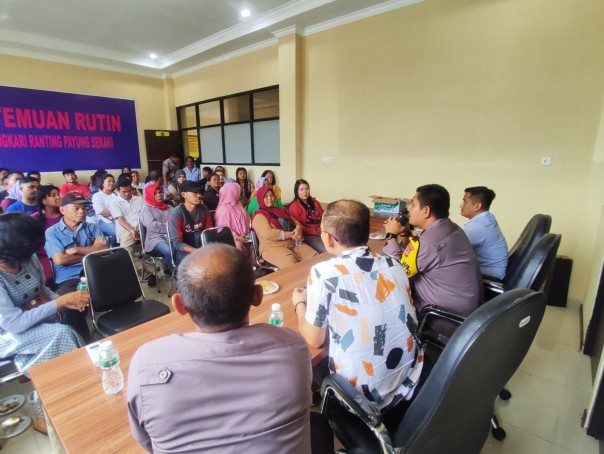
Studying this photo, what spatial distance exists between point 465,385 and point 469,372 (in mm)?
48

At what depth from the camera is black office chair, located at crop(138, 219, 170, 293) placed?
10.9 feet

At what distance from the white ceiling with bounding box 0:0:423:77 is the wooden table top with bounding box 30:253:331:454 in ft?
14.2

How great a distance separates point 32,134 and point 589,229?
8.61 meters

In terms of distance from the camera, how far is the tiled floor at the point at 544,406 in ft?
5.12

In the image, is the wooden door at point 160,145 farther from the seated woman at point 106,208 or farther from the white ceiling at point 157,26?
the seated woman at point 106,208

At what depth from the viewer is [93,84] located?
6.48 meters

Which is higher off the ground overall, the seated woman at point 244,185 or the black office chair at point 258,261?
the seated woman at point 244,185

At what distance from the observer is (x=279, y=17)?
4.43 meters

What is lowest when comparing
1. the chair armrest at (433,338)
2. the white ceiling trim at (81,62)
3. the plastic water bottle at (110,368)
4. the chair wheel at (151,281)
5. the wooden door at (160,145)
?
the chair wheel at (151,281)

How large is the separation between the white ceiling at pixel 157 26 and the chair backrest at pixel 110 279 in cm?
389

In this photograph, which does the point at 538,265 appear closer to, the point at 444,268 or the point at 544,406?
the point at 444,268

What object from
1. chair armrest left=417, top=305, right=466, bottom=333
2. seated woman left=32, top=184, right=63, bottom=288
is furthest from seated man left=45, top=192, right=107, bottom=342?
chair armrest left=417, top=305, right=466, bottom=333

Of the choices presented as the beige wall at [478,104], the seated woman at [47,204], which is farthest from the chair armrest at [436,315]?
the seated woman at [47,204]

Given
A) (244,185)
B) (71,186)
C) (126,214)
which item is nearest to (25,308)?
(126,214)
